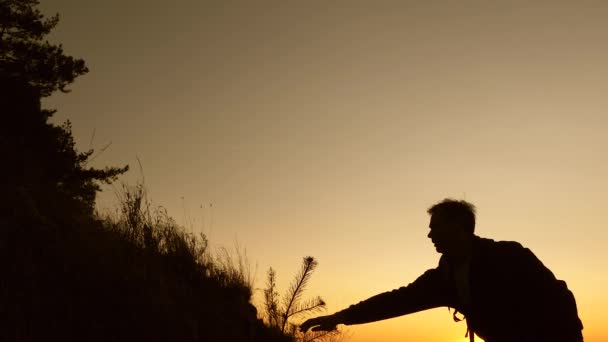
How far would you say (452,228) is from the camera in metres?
3.62

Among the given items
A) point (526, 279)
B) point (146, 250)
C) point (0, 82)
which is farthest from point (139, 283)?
point (0, 82)

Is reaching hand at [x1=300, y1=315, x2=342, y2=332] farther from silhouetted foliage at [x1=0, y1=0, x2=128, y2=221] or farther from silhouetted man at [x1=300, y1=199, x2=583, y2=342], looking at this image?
silhouetted foliage at [x1=0, y1=0, x2=128, y2=221]

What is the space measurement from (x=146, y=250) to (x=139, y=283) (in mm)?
790

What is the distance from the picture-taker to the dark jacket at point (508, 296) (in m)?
3.07

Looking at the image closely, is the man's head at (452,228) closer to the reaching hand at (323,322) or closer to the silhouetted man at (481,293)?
the silhouetted man at (481,293)

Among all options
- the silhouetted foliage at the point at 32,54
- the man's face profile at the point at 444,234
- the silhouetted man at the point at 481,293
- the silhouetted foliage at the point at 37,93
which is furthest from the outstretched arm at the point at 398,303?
the silhouetted foliage at the point at 32,54

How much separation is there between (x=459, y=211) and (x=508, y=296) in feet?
1.98

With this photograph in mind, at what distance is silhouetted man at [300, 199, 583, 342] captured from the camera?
3.10 m

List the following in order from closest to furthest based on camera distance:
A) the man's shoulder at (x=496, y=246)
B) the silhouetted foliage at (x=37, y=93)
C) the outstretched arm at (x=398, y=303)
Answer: the man's shoulder at (x=496, y=246) < the outstretched arm at (x=398, y=303) < the silhouetted foliage at (x=37, y=93)

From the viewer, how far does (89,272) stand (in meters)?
4.46

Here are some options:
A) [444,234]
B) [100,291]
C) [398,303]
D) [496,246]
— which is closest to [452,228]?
[444,234]

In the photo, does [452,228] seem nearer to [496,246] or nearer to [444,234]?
[444,234]

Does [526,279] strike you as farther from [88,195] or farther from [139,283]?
[88,195]

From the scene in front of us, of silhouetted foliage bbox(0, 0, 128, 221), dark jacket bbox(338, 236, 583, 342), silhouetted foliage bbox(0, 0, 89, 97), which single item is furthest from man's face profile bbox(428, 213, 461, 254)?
silhouetted foliage bbox(0, 0, 89, 97)
